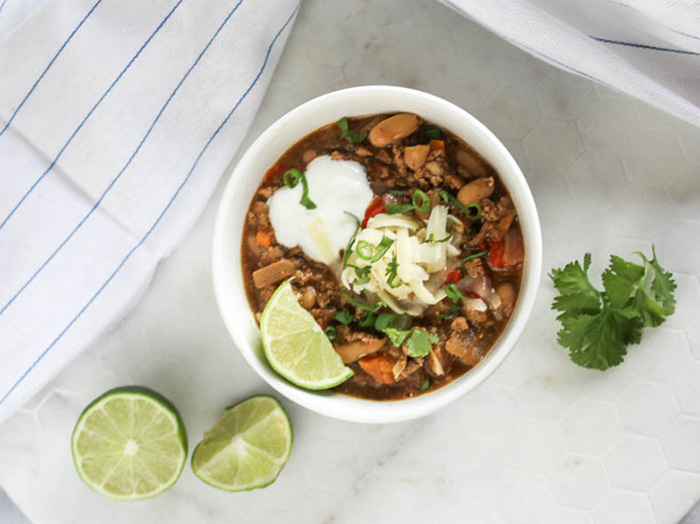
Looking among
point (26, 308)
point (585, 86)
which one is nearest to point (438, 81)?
point (585, 86)

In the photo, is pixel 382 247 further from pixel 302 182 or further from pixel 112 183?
pixel 112 183

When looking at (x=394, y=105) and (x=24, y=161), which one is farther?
(x=24, y=161)

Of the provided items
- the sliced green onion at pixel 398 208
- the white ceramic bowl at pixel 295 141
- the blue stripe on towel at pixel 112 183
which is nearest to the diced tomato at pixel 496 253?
the white ceramic bowl at pixel 295 141

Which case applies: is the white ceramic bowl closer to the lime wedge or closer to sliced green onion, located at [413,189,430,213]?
the lime wedge

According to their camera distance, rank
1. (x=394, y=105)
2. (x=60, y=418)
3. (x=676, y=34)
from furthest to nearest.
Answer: (x=60, y=418) < (x=394, y=105) < (x=676, y=34)

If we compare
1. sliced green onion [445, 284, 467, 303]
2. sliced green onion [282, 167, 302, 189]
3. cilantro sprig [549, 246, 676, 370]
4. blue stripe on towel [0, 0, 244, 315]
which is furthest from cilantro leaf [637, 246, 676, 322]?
blue stripe on towel [0, 0, 244, 315]

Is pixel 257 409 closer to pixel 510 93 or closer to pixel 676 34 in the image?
pixel 510 93

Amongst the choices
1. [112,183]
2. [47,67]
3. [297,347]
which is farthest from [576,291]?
[47,67]
